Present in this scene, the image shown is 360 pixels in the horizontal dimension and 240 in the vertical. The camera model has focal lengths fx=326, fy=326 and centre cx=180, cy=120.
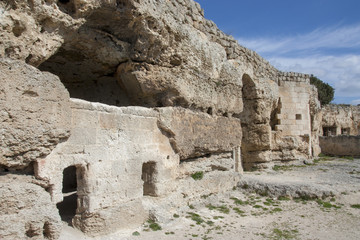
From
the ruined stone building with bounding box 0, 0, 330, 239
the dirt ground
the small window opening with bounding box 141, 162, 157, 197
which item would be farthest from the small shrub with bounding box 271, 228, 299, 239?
the small window opening with bounding box 141, 162, 157, 197

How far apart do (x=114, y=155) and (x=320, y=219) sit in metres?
4.22

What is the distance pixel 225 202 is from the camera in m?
7.25

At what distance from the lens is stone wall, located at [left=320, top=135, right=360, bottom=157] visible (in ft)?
56.0

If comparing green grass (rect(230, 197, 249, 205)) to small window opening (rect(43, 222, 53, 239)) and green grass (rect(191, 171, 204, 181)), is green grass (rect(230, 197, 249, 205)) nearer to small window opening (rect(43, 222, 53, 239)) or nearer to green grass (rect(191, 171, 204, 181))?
green grass (rect(191, 171, 204, 181))

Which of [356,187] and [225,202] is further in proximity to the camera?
[356,187]

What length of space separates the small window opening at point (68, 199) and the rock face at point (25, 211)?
32.1 inches

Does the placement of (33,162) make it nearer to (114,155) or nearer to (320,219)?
(114,155)

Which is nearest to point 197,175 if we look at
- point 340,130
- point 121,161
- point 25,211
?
point 121,161

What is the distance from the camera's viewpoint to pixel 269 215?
6.57 meters

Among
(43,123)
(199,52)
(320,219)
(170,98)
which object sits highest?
(199,52)

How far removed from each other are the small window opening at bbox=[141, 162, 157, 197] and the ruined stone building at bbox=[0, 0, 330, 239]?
22 millimetres

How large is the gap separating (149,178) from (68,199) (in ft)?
5.05

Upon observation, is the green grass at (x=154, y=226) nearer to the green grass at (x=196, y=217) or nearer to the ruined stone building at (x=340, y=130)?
the green grass at (x=196, y=217)

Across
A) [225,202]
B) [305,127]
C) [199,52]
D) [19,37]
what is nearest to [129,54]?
[199,52]
